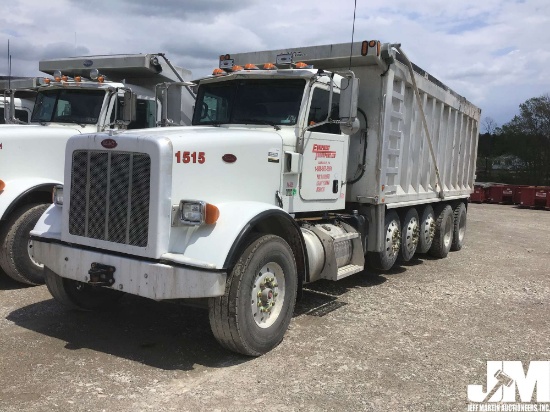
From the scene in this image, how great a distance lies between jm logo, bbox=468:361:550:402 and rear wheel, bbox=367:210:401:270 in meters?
2.98

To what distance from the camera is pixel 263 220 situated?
4953 millimetres

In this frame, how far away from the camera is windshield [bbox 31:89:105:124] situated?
25.8 ft

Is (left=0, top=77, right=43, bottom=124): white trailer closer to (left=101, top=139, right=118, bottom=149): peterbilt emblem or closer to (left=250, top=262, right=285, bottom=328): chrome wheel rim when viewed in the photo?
(left=101, top=139, right=118, bottom=149): peterbilt emblem

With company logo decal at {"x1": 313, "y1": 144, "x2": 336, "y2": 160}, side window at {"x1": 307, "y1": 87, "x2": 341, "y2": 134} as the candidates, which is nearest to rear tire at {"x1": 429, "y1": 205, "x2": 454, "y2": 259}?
company logo decal at {"x1": 313, "y1": 144, "x2": 336, "y2": 160}

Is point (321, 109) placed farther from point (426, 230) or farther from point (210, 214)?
point (426, 230)

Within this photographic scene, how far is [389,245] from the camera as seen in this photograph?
7887 millimetres

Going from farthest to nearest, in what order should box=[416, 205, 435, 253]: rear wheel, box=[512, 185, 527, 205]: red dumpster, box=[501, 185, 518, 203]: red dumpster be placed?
box=[501, 185, 518, 203]: red dumpster
box=[512, 185, 527, 205]: red dumpster
box=[416, 205, 435, 253]: rear wheel

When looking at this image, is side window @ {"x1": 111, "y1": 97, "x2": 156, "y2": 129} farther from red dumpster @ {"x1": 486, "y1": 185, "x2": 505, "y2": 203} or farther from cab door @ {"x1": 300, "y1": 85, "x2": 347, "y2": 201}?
red dumpster @ {"x1": 486, "y1": 185, "x2": 505, "y2": 203}

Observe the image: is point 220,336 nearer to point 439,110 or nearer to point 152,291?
point 152,291

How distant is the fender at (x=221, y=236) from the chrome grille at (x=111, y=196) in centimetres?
31

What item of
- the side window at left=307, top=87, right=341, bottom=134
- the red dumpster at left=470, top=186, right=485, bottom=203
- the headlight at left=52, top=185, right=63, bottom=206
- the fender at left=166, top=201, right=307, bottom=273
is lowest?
the red dumpster at left=470, top=186, right=485, bottom=203

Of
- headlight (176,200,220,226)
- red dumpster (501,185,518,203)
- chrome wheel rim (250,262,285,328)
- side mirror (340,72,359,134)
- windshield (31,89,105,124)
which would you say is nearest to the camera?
headlight (176,200,220,226)

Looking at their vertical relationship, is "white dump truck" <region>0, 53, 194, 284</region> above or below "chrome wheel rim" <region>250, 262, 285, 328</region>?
above

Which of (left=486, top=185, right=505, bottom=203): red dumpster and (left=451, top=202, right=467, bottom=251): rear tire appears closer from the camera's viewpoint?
(left=451, top=202, right=467, bottom=251): rear tire
